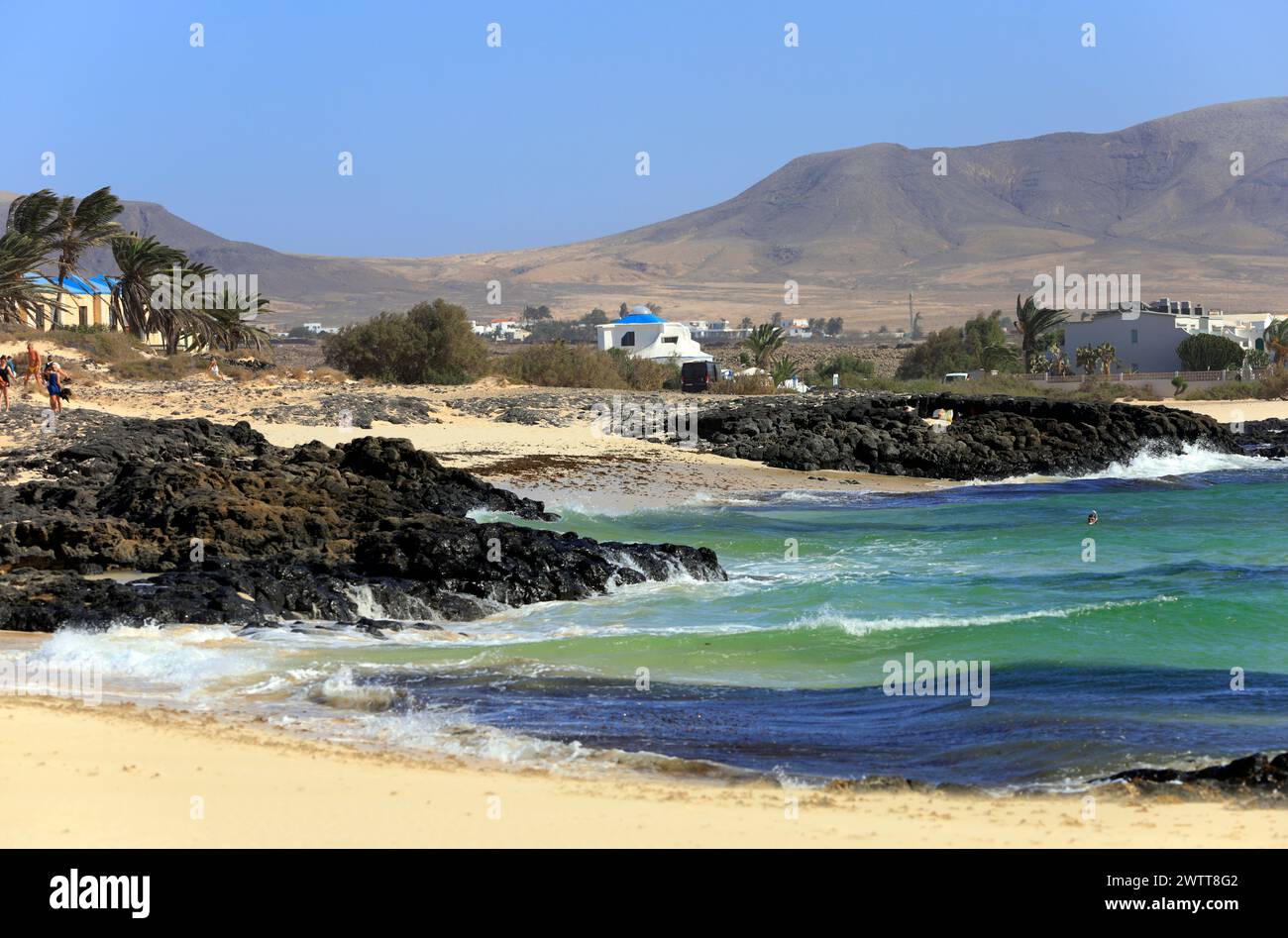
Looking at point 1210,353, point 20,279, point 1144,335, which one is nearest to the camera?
point 20,279

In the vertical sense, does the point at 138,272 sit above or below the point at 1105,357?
above

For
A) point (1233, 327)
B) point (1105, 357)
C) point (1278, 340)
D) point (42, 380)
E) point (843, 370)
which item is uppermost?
point (1233, 327)

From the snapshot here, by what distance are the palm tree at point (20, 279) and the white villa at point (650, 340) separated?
2694cm

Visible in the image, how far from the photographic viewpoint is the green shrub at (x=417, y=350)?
44.0m

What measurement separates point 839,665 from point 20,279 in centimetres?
3364

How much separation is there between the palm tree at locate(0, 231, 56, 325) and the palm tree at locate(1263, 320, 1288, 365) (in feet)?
172

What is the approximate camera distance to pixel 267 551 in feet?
52.1

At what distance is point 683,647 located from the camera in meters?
12.9

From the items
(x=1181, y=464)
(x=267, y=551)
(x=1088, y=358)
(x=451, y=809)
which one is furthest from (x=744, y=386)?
(x=451, y=809)

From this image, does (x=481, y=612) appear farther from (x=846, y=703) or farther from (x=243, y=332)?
(x=243, y=332)

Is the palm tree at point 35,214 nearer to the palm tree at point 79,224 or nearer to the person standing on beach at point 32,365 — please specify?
the palm tree at point 79,224

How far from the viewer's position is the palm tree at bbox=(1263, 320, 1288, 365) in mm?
67062

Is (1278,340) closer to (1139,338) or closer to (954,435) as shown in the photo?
(1139,338)

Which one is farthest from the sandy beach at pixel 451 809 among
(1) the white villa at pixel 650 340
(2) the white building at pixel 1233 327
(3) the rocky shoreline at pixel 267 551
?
(2) the white building at pixel 1233 327
